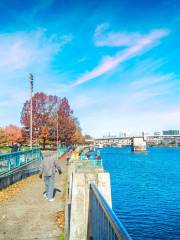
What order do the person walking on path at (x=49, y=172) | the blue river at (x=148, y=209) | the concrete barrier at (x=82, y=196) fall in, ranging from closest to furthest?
the concrete barrier at (x=82, y=196)
the person walking on path at (x=49, y=172)
the blue river at (x=148, y=209)

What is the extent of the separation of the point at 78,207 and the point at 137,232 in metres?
16.0

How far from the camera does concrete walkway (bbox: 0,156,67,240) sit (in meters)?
7.74

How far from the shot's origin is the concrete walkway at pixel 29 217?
774 cm

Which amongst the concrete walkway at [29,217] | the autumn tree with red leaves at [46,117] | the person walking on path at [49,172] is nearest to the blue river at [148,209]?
the concrete walkway at [29,217]

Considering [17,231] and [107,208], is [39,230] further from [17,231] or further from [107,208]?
[107,208]

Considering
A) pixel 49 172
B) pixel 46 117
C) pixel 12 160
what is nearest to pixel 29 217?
pixel 49 172

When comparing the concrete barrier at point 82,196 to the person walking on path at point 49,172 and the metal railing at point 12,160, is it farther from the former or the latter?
the metal railing at point 12,160

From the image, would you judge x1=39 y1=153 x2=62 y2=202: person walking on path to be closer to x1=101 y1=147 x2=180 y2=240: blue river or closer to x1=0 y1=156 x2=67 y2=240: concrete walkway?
x1=0 y1=156 x2=67 y2=240: concrete walkway

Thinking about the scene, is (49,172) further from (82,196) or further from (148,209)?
(148,209)

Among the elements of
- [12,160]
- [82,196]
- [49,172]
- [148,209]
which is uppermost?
[12,160]

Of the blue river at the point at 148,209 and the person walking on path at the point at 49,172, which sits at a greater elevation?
the person walking on path at the point at 49,172

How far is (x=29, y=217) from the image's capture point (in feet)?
30.2

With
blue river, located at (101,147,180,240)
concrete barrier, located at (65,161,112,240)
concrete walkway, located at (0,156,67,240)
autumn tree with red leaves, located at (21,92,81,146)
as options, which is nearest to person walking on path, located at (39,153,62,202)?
concrete walkway, located at (0,156,67,240)

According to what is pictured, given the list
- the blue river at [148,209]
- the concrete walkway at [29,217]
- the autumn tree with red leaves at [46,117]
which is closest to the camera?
Result: the concrete walkway at [29,217]
